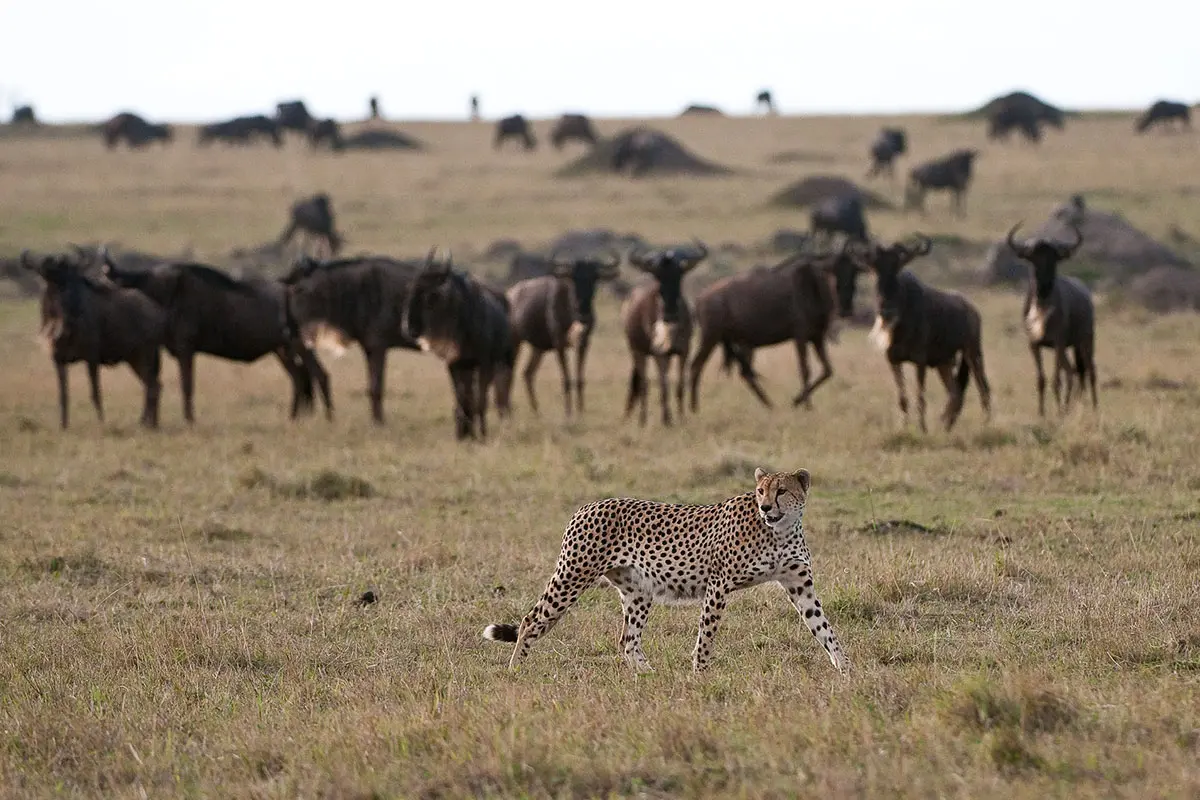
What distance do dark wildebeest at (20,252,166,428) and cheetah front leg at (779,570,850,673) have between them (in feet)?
40.0

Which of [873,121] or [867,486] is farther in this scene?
[873,121]

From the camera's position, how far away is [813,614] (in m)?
7.06

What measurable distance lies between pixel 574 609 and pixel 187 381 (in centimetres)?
1107

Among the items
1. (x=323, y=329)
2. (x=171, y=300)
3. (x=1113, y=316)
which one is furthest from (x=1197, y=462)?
(x=1113, y=316)

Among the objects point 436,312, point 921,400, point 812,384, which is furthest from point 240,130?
point 921,400

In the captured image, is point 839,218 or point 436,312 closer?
point 436,312

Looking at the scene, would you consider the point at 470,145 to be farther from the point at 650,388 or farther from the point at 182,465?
the point at 182,465

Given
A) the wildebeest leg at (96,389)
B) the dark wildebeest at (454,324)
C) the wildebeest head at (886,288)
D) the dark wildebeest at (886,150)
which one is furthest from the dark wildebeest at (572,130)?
the wildebeest head at (886,288)

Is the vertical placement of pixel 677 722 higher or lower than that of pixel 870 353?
higher

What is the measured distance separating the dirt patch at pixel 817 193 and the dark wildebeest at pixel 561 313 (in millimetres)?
25085

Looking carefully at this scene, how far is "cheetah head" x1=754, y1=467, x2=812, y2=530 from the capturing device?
6906 millimetres

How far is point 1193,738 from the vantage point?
5.63 meters

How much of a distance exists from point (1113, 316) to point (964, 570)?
20.2m

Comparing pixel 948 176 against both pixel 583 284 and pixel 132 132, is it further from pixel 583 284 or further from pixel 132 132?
pixel 132 132
